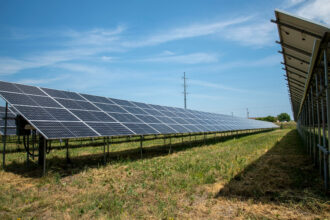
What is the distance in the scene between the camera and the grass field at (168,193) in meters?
6.12

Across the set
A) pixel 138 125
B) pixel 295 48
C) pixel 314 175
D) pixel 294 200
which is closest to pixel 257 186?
pixel 294 200

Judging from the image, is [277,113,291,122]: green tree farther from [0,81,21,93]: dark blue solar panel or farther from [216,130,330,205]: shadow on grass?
[0,81,21,93]: dark blue solar panel

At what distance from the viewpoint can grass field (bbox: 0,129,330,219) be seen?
241 inches

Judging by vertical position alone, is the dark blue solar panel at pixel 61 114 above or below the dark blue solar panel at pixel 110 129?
above

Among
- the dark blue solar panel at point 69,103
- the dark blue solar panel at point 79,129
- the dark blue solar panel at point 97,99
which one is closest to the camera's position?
the dark blue solar panel at point 79,129

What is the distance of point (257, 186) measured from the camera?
8.17 m

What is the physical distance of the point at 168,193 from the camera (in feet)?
25.3

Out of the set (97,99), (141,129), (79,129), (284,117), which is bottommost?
(141,129)

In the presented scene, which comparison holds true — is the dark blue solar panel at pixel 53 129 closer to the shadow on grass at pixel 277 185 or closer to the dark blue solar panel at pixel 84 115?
the dark blue solar panel at pixel 84 115

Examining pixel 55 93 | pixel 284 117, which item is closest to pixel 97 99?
pixel 55 93

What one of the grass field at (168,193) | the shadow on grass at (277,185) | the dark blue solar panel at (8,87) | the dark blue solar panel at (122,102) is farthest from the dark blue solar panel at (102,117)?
the shadow on grass at (277,185)

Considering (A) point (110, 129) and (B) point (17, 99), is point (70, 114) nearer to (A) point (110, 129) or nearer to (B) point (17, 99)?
(A) point (110, 129)

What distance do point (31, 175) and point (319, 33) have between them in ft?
37.7

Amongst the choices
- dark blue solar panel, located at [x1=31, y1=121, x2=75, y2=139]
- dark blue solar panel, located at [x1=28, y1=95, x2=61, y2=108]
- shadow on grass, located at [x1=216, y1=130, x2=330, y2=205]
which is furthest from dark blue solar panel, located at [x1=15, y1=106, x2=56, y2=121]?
shadow on grass, located at [x1=216, y1=130, x2=330, y2=205]
